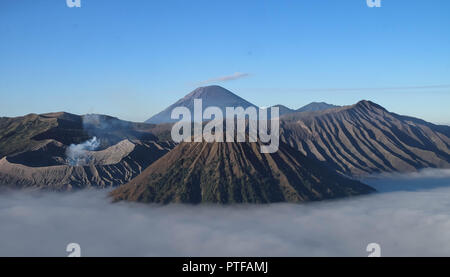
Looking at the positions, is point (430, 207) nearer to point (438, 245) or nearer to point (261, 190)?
point (438, 245)

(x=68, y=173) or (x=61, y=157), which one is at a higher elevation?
(x=61, y=157)

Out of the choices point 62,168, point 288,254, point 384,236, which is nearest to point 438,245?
point 384,236

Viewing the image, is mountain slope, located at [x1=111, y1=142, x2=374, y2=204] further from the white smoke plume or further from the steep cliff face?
the white smoke plume

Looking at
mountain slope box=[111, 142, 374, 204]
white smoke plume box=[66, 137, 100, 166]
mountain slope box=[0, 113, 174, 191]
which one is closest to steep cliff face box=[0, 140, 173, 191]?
mountain slope box=[0, 113, 174, 191]

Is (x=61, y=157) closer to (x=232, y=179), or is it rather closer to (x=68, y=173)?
(x=68, y=173)

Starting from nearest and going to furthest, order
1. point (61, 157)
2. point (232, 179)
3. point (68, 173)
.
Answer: point (232, 179) < point (68, 173) < point (61, 157)

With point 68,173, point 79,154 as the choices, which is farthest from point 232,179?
point 79,154
